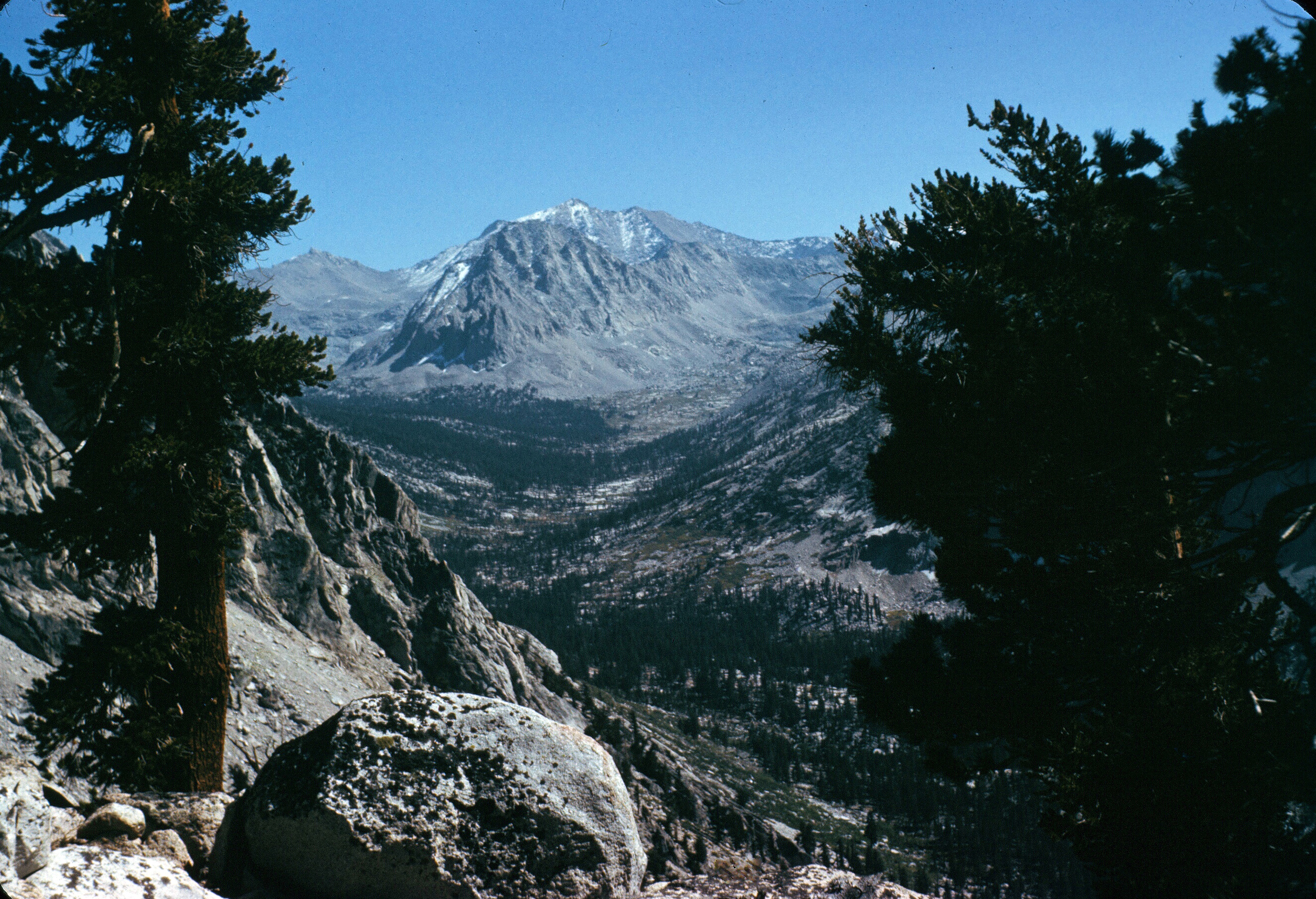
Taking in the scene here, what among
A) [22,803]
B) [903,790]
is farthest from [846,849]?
[22,803]

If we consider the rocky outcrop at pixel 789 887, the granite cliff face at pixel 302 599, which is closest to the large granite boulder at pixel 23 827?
the granite cliff face at pixel 302 599

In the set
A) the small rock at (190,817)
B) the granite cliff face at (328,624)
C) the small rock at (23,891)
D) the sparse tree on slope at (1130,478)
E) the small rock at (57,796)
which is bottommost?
the granite cliff face at (328,624)

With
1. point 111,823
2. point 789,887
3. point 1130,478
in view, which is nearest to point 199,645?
point 111,823

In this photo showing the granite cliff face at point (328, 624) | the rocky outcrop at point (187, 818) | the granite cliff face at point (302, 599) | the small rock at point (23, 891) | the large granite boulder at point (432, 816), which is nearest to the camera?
the small rock at point (23, 891)

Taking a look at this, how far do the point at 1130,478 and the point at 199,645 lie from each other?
1360cm

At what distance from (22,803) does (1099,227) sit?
15.1m

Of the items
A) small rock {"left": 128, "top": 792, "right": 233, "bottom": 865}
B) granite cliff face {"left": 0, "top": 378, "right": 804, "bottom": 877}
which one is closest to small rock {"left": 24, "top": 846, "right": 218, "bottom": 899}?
small rock {"left": 128, "top": 792, "right": 233, "bottom": 865}

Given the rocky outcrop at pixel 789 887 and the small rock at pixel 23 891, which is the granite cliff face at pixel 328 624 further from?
the small rock at pixel 23 891

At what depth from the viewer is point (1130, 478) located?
9.60m

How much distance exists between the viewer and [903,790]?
128 metres

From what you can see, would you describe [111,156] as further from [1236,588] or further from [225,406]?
[1236,588]

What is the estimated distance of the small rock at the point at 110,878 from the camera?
6.11 metres

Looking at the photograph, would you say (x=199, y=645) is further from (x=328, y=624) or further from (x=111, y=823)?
(x=328, y=624)

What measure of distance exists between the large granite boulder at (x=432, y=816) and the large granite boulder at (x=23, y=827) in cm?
178
